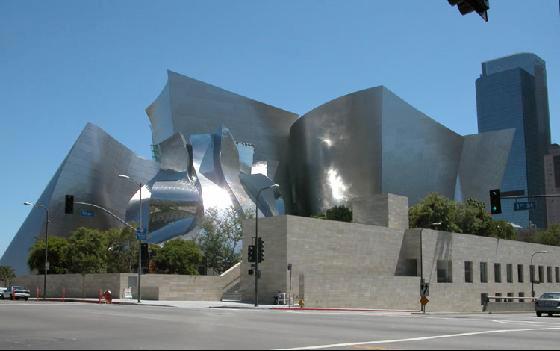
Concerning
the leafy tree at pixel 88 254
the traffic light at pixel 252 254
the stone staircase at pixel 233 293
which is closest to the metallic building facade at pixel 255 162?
the leafy tree at pixel 88 254

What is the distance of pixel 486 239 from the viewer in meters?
65.7

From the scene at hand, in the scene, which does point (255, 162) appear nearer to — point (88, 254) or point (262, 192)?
point (262, 192)

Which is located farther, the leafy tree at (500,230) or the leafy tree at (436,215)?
the leafy tree at (500,230)

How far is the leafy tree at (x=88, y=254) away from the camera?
60.2 m

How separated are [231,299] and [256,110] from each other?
61179 millimetres

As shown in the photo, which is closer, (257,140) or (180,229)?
(180,229)

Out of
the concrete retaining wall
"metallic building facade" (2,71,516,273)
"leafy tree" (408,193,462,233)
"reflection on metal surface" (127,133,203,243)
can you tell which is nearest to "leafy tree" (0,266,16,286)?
"metallic building facade" (2,71,516,273)

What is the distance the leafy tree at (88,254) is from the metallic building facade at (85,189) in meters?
16.6

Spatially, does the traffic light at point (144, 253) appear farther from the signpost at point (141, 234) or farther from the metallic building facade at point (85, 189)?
the metallic building facade at point (85, 189)

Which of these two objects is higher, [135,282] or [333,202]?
[333,202]

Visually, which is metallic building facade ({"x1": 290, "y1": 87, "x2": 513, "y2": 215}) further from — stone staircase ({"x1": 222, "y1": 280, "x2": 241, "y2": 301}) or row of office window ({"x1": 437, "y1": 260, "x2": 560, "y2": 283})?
stone staircase ({"x1": 222, "y1": 280, "x2": 241, "y2": 301})

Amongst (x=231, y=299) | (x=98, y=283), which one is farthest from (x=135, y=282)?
(x=231, y=299)

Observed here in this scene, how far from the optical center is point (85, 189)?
8812 centimetres

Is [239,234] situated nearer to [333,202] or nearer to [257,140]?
[333,202]
